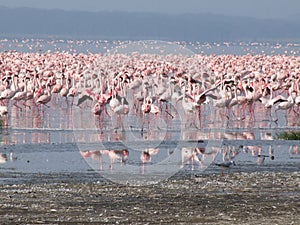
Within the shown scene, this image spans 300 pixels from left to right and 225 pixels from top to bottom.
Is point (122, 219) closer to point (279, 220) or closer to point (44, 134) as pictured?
point (279, 220)

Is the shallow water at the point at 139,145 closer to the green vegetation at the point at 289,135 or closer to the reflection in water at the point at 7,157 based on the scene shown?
the reflection in water at the point at 7,157

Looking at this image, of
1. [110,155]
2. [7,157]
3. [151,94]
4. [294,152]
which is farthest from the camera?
[151,94]

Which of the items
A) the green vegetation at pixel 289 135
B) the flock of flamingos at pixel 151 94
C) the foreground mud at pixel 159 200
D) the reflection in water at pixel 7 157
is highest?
the flock of flamingos at pixel 151 94

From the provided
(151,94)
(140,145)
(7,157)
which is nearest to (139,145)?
(140,145)

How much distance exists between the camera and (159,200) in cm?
1077

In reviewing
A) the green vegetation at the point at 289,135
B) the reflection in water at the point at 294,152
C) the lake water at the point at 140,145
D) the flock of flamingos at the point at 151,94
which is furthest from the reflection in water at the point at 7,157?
the flock of flamingos at the point at 151,94

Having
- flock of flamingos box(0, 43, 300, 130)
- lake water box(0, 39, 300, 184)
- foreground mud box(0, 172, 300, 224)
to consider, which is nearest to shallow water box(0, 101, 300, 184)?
lake water box(0, 39, 300, 184)

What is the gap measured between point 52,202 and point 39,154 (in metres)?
4.59

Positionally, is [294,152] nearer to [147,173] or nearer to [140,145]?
[140,145]

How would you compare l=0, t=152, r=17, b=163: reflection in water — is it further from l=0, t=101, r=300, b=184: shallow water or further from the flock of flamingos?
the flock of flamingos

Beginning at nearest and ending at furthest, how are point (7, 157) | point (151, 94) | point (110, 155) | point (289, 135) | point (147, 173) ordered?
1. point (147, 173)
2. point (7, 157)
3. point (110, 155)
4. point (289, 135)
5. point (151, 94)

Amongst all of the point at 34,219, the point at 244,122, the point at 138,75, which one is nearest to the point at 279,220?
the point at 34,219

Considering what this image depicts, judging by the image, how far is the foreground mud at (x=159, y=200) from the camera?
31.6ft

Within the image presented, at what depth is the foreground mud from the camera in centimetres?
962
